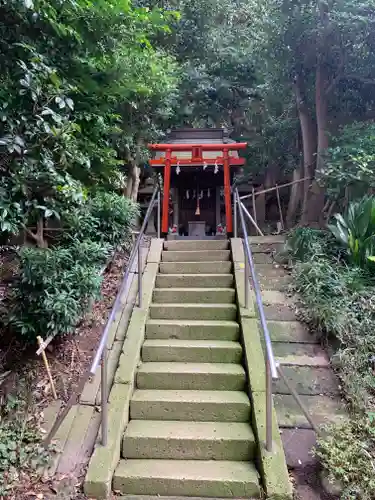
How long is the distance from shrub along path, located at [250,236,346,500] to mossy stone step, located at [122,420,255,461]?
337 millimetres

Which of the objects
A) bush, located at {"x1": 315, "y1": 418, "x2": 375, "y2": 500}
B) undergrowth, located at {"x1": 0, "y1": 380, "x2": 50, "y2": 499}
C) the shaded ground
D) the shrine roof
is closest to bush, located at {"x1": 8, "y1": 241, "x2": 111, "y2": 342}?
the shaded ground

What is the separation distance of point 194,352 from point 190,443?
2.90 ft

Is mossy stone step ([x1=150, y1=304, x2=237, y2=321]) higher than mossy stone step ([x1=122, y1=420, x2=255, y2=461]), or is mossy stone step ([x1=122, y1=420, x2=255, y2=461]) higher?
mossy stone step ([x1=150, y1=304, x2=237, y2=321])

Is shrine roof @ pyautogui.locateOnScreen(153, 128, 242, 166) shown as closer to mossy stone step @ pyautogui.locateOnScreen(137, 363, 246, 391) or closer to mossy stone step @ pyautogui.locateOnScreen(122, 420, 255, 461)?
mossy stone step @ pyautogui.locateOnScreen(137, 363, 246, 391)

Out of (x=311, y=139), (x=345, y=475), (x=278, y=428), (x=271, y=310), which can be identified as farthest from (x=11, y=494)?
(x=311, y=139)

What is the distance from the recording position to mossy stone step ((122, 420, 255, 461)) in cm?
276

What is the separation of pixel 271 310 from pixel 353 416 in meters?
1.57

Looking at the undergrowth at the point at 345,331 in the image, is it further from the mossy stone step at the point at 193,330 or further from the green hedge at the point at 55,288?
the green hedge at the point at 55,288

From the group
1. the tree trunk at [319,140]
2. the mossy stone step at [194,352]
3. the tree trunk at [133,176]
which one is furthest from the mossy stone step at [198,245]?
the tree trunk at [133,176]

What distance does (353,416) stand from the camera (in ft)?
9.18

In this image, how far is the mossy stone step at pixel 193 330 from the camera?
370 centimetres

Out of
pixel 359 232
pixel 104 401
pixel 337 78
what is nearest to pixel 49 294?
pixel 104 401

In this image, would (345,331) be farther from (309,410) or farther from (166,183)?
(166,183)

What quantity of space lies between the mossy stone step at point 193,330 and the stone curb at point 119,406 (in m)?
0.14
